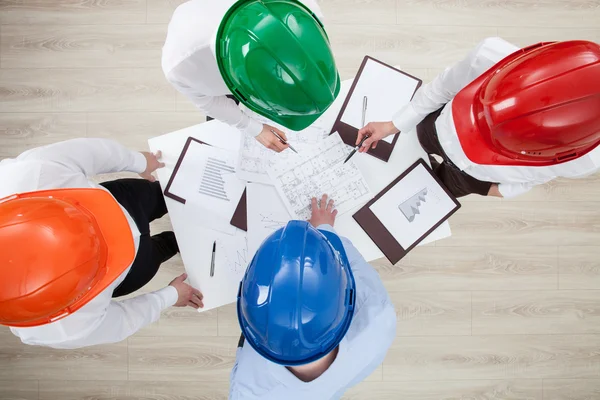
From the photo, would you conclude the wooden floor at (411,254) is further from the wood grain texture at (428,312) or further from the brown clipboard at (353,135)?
the brown clipboard at (353,135)

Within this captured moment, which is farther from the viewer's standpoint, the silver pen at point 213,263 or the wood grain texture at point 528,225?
the wood grain texture at point 528,225

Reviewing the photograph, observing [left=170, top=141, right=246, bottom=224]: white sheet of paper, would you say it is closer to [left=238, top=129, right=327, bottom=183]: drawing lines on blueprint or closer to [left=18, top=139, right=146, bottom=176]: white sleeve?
[left=238, top=129, right=327, bottom=183]: drawing lines on blueprint

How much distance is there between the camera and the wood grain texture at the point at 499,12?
2045 millimetres

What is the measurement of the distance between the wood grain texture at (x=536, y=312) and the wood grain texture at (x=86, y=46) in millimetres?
2155

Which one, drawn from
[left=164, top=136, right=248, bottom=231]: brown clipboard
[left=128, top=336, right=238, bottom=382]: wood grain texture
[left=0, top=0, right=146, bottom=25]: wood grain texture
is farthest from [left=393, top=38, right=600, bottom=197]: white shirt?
[left=0, top=0, right=146, bottom=25]: wood grain texture

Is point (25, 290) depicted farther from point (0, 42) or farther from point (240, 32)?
point (0, 42)

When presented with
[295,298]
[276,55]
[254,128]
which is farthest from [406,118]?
[295,298]

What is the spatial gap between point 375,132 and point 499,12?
1292 millimetres

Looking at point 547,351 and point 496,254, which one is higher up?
point 496,254

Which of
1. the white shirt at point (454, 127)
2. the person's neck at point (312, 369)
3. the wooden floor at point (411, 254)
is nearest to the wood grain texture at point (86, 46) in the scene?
the wooden floor at point (411, 254)

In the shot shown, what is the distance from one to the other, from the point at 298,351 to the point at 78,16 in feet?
6.84

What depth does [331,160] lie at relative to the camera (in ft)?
4.67

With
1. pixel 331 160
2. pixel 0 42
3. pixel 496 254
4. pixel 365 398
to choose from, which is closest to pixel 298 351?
pixel 331 160

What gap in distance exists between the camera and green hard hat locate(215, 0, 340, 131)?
0.83 m
